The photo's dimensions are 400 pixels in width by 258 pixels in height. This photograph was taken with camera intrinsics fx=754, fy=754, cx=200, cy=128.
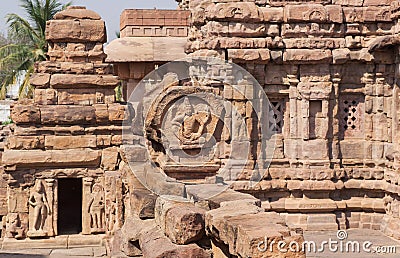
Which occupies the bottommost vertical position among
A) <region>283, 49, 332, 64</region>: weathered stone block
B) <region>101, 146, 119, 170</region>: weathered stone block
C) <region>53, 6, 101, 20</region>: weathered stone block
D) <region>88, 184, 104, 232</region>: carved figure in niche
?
<region>88, 184, 104, 232</region>: carved figure in niche

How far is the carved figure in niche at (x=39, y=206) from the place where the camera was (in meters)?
11.4

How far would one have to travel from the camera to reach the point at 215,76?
47.0 feet

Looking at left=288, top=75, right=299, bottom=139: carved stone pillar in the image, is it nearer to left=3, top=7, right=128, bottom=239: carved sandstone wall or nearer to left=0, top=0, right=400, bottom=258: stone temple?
left=0, top=0, right=400, bottom=258: stone temple

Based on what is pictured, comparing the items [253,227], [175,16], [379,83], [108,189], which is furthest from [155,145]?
[175,16]

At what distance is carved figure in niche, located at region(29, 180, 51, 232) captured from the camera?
1142cm

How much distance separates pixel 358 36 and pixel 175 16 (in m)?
5.50

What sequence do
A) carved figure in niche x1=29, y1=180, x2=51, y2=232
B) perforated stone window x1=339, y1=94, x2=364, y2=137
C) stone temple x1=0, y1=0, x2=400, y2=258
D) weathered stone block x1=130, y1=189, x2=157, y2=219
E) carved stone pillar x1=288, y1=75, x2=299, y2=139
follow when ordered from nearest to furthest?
weathered stone block x1=130, y1=189, x2=157, y2=219 → stone temple x1=0, y1=0, x2=400, y2=258 → carved figure in niche x1=29, y1=180, x2=51, y2=232 → carved stone pillar x1=288, y1=75, x2=299, y2=139 → perforated stone window x1=339, y1=94, x2=364, y2=137

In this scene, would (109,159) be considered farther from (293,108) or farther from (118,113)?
(293,108)

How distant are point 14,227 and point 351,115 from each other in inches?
269

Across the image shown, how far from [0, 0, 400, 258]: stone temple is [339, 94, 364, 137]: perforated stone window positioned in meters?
0.03

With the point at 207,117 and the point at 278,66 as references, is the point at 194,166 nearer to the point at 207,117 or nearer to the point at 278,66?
the point at 207,117

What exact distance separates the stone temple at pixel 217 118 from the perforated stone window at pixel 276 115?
0.09 feet

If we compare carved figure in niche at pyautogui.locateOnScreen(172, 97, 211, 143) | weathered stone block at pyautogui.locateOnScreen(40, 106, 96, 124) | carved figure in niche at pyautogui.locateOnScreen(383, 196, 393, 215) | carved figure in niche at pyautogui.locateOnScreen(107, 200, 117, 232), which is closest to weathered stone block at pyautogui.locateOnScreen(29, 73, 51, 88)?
weathered stone block at pyautogui.locateOnScreen(40, 106, 96, 124)

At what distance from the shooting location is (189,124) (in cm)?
994
